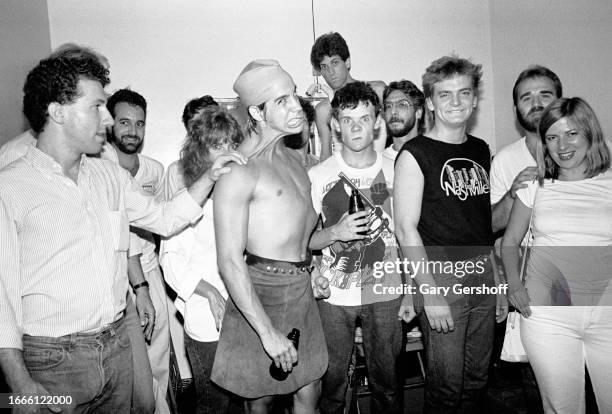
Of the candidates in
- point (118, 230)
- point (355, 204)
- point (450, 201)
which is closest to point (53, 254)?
point (118, 230)

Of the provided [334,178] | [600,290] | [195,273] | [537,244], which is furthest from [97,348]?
[600,290]

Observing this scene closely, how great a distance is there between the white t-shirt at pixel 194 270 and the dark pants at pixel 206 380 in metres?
0.06

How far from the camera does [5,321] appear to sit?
1813mm

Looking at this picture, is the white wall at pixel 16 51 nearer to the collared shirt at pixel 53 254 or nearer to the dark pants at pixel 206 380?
the collared shirt at pixel 53 254

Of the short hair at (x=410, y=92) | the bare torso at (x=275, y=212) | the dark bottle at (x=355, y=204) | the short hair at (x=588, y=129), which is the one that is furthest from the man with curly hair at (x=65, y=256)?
the short hair at (x=410, y=92)

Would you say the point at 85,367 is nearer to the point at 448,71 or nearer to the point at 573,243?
the point at 448,71

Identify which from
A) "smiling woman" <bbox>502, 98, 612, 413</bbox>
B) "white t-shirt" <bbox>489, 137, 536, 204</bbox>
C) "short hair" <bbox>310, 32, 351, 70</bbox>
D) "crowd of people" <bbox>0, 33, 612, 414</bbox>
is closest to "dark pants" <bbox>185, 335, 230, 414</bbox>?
"crowd of people" <bbox>0, 33, 612, 414</bbox>

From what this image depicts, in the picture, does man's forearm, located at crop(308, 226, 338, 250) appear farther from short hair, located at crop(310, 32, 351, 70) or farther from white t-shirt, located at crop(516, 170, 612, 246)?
short hair, located at crop(310, 32, 351, 70)

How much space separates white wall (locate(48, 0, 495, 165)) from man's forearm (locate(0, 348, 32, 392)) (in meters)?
4.03

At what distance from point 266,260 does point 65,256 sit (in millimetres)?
893

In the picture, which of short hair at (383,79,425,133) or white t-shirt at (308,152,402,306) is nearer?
white t-shirt at (308,152,402,306)

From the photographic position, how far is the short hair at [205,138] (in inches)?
113

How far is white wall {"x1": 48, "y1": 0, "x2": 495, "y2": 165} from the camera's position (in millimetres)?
5473

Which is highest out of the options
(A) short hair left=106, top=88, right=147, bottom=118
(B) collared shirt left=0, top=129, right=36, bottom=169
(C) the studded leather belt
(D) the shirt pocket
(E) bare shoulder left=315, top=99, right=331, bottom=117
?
(A) short hair left=106, top=88, right=147, bottom=118
